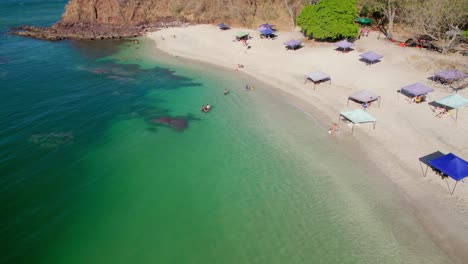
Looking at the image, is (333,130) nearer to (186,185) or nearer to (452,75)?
(186,185)

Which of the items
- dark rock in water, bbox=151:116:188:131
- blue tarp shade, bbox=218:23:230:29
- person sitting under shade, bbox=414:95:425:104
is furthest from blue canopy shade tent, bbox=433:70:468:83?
blue tarp shade, bbox=218:23:230:29

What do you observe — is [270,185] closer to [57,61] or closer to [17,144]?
[17,144]

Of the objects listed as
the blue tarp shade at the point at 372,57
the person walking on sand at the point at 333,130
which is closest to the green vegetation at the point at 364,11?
the blue tarp shade at the point at 372,57

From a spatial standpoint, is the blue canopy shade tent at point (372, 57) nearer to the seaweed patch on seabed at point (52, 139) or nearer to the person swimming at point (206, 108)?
the person swimming at point (206, 108)

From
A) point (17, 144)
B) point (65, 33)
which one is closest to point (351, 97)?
point (17, 144)

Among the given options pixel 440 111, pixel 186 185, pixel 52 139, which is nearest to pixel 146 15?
pixel 52 139
